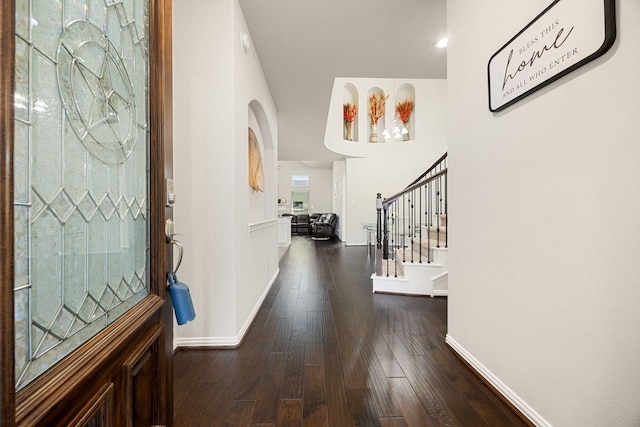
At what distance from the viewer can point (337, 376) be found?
1.67 meters

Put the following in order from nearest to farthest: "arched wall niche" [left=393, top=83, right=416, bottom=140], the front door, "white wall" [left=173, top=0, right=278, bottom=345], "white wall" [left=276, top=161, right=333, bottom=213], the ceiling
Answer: the front door → "white wall" [left=173, top=0, right=278, bottom=345] → the ceiling → "arched wall niche" [left=393, top=83, right=416, bottom=140] → "white wall" [left=276, top=161, right=333, bottom=213]

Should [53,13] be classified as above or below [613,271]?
above

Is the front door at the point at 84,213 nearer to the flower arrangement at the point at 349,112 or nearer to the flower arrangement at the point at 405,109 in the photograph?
the flower arrangement at the point at 349,112

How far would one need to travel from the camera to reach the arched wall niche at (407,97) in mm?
7808

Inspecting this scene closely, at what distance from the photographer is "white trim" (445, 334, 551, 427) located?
49.3 inches

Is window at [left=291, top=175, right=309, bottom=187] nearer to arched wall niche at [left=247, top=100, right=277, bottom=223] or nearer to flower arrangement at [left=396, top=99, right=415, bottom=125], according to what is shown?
flower arrangement at [left=396, top=99, right=415, bottom=125]

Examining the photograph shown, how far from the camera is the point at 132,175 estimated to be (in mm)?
794

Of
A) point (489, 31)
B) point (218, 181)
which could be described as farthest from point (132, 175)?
point (489, 31)

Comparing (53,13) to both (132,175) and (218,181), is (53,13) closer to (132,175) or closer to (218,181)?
(132,175)

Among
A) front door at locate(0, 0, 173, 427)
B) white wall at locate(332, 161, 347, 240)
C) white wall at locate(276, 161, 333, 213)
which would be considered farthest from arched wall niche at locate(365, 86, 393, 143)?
front door at locate(0, 0, 173, 427)

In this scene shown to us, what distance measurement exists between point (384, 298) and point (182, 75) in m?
2.88

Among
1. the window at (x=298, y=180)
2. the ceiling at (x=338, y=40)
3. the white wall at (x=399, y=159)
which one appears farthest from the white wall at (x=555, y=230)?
the window at (x=298, y=180)

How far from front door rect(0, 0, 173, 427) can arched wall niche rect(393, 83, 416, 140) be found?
7.74 m

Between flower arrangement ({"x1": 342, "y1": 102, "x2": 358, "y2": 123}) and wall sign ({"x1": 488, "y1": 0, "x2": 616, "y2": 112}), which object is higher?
flower arrangement ({"x1": 342, "y1": 102, "x2": 358, "y2": 123})
